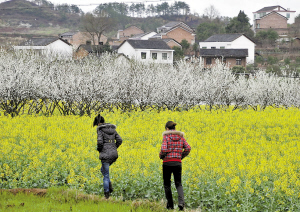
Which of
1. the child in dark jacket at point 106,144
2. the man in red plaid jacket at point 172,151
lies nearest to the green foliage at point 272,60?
the child in dark jacket at point 106,144

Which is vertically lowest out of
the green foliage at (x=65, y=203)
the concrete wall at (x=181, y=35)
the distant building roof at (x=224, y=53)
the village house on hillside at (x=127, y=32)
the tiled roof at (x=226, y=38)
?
the green foliage at (x=65, y=203)

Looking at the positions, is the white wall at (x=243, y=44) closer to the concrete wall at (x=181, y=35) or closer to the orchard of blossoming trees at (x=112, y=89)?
the concrete wall at (x=181, y=35)

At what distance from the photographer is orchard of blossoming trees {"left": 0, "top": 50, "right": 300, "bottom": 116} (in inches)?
1015

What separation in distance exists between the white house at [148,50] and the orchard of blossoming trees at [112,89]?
29.6 m

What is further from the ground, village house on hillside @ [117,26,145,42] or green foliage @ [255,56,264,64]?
village house on hillside @ [117,26,145,42]

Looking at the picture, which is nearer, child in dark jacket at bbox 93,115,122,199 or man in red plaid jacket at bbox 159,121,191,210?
man in red plaid jacket at bbox 159,121,191,210

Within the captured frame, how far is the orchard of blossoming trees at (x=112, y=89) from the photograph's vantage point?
25.8 m

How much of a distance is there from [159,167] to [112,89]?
17.5m

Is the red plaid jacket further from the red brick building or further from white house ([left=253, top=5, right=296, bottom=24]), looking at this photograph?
white house ([left=253, top=5, right=296, bottom=24])

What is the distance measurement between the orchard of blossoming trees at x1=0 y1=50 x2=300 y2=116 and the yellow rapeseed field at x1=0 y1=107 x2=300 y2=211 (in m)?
7.23

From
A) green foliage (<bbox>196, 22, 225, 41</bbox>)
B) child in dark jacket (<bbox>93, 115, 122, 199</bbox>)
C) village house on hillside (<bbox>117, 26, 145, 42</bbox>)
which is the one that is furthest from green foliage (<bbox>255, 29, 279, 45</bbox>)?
child in dark jacket (<bbox>93, 115, 122, 199</bbox>)

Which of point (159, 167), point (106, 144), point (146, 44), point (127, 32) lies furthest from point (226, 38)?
point (106, 144)

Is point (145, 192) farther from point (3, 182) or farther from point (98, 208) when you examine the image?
point (3, 182)

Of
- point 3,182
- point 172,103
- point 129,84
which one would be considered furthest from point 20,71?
point 3,182
